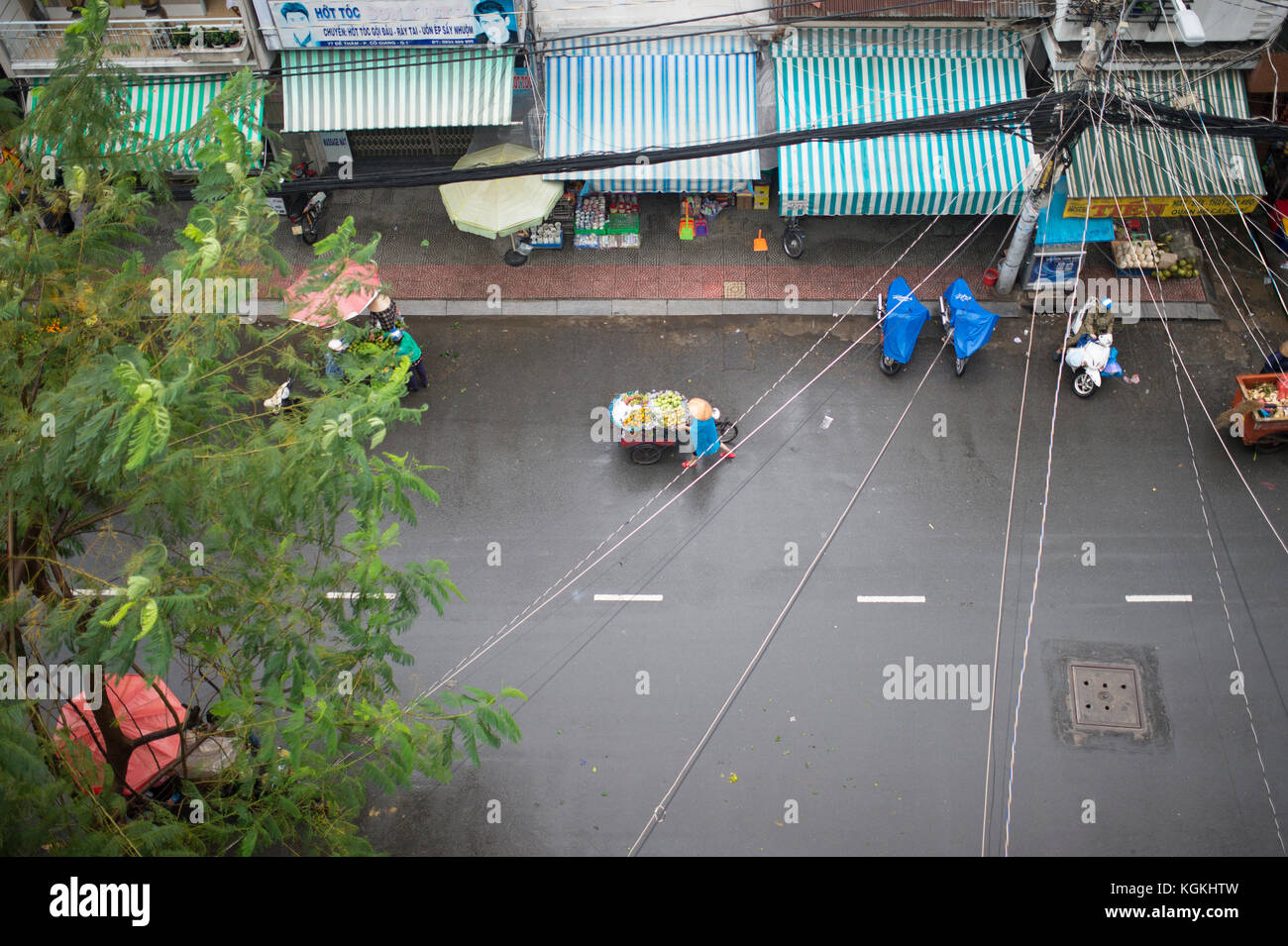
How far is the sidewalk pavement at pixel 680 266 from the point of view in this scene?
66.8ft

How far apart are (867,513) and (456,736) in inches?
310

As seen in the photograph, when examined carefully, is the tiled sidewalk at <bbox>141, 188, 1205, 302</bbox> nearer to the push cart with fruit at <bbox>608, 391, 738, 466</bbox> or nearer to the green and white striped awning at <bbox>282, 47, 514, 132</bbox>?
the green and white striped awning at <bbox>282, 47, 514, 132</bbox>

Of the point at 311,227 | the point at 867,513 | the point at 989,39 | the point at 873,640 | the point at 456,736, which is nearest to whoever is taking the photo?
the point at 456,736

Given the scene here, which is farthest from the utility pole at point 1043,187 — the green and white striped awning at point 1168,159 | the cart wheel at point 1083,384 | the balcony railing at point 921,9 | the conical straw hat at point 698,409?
the conical straw hat at point 698,409

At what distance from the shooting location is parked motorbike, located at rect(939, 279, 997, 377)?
Answer: 1848cm

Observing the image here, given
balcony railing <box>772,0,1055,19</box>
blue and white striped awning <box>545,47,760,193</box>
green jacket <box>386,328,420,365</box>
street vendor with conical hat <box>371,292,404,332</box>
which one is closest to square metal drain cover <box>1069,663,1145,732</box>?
blue and white striped awning <box>545,47,760,193</box>

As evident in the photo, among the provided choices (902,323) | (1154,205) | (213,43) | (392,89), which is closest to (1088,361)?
(902,323)

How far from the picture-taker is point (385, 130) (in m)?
21.5

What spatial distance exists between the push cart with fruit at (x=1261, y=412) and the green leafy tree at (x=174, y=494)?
1453cm

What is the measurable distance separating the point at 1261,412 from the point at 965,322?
17.2ft

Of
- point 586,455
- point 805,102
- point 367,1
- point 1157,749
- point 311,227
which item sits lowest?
point 1157,749

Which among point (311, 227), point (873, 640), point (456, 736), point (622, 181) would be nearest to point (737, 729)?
point (873, 640)

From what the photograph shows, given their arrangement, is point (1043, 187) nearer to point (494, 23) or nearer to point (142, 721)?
point (494, 23)

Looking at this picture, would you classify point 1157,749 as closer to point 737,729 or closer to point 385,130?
point 737,729
